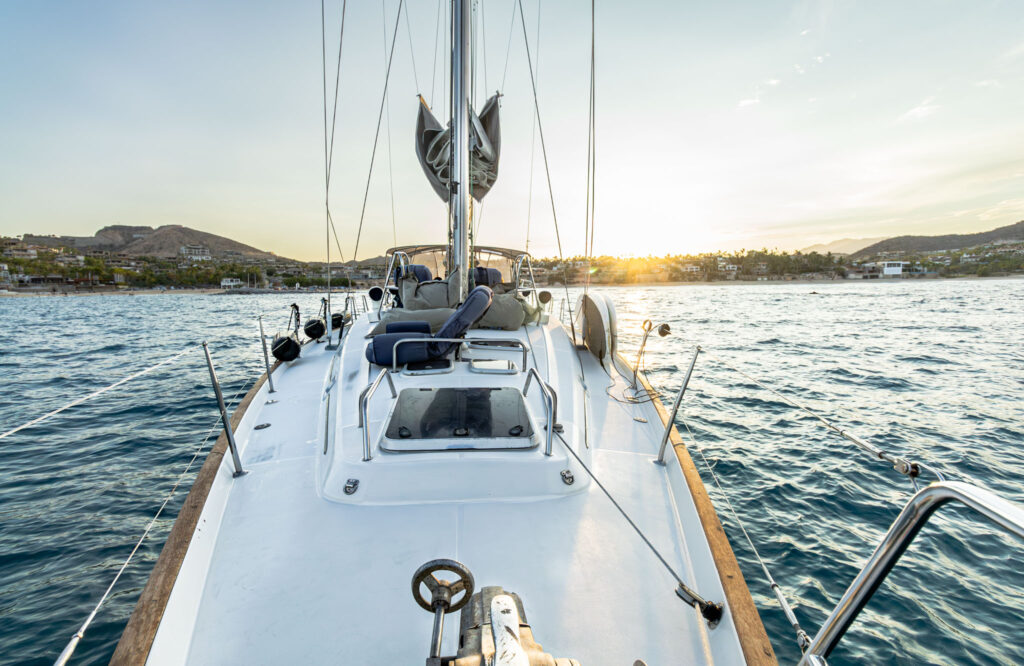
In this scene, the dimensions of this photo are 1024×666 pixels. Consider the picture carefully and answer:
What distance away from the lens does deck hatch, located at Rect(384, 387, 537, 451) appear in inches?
118

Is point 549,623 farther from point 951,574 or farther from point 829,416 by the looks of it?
point 829,416

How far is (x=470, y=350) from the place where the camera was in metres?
4.65

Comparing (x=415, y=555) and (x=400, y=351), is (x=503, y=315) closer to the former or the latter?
(x=400, y=351)

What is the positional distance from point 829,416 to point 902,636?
16.8 feet

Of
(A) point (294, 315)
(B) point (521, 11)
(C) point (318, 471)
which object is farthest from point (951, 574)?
(A) point (294, 315)

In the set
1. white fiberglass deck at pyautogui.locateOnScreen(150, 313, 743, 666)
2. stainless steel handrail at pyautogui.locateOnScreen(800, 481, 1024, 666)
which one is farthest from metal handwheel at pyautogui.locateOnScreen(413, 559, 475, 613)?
stainless steel handrail at pyautogui.locateOnScreen(800, 481, 1024, 666)

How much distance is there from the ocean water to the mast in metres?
3.09

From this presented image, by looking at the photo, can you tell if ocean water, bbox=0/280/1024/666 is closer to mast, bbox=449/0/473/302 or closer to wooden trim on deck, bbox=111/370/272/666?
wooden trim on deck, bbox=111/370/272/666

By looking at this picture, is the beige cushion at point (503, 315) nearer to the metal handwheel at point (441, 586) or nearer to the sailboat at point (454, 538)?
the sailboat at point (454, 538)

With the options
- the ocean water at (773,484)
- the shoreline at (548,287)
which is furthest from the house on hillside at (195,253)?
the ocean water at (773,484)

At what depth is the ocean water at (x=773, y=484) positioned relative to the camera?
10.0 feet

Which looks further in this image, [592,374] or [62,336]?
[62,336]

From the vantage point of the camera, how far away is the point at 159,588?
1.96 m

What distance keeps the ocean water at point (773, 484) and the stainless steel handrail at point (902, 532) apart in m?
2.05
